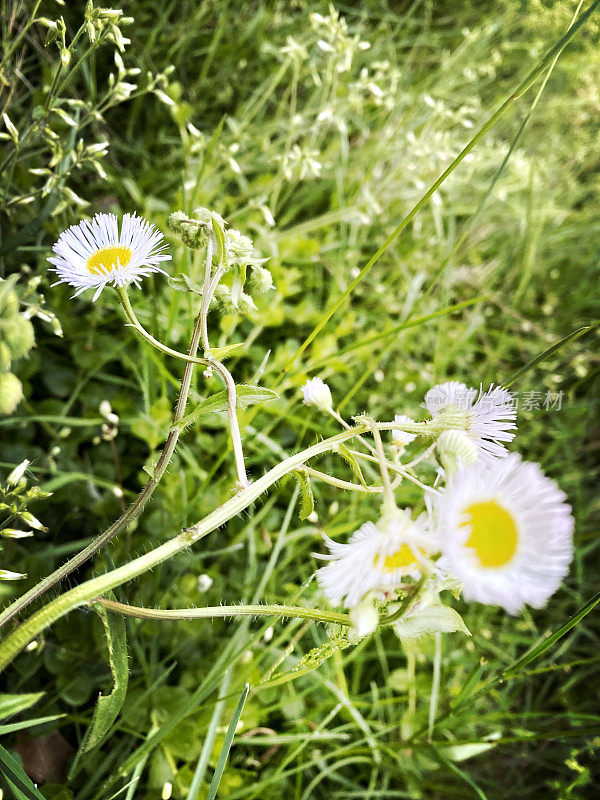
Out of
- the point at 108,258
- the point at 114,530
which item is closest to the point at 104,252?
the point at 108,258

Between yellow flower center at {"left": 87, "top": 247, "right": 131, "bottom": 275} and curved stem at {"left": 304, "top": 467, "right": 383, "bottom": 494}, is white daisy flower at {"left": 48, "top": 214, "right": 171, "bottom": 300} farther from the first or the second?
curved stem at {"left": 304, "top": 467, "right": 383, "bottom": 494}

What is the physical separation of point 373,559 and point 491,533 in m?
0.07

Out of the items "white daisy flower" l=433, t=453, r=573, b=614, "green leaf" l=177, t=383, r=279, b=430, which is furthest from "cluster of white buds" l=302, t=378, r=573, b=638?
"green leaf" l=177, t=383, r=279, b=430

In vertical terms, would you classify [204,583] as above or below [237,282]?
below

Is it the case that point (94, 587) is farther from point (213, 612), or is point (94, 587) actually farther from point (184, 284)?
point (184, 284)

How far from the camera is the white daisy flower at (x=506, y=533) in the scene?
0.31 metres

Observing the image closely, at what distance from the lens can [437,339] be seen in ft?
3.48

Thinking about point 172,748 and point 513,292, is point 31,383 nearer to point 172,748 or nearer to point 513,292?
point 172,748

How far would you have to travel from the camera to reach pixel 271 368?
819mm

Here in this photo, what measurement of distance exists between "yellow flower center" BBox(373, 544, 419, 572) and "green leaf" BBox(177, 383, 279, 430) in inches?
5.1

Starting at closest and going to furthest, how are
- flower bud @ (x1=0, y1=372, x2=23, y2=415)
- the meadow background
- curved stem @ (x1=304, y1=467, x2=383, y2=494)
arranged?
flower bud @ (x1=0, y1=372, x2=23, y2=415), curved stem @ (x1=304, y1=467, x2=383, y2=494), the meadow background

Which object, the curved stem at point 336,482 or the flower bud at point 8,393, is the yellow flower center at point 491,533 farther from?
the flower bud at point 8,393

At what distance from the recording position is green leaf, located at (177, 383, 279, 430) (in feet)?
1.32

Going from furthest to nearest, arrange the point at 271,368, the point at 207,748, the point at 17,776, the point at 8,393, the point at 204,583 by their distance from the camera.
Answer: the point at 271,368 → the point at 204,583 → the point at 207,748 → the point at 17,776 → the point at 8,393
